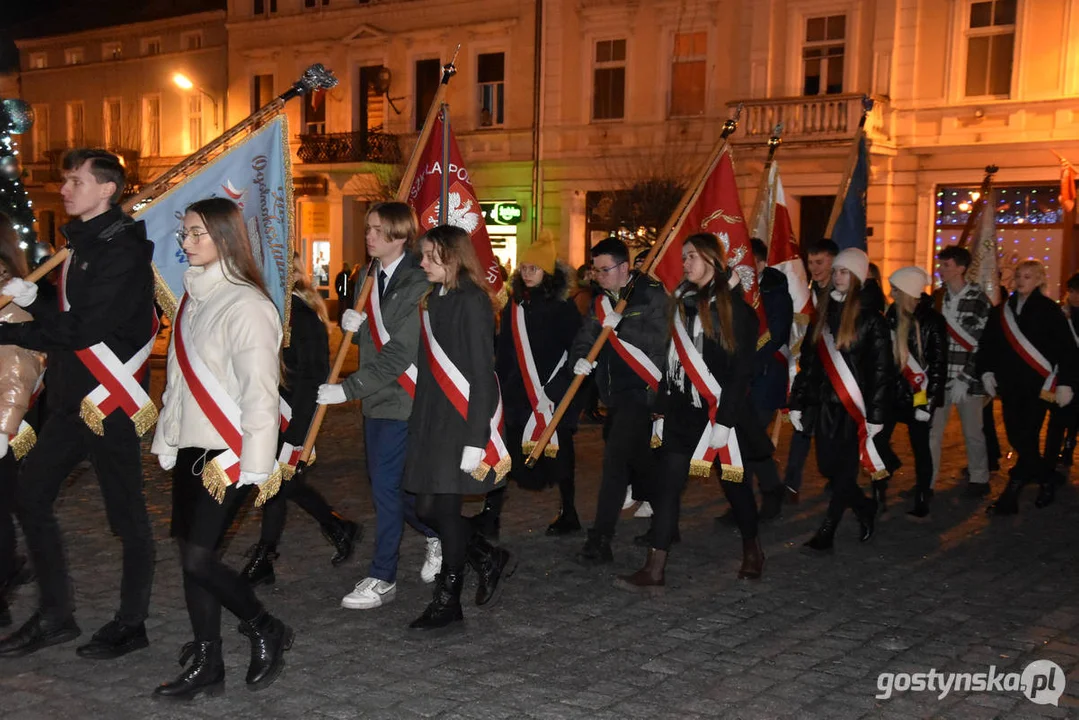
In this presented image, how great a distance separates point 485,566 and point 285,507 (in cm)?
125

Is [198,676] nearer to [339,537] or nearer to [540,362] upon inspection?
[339,537]

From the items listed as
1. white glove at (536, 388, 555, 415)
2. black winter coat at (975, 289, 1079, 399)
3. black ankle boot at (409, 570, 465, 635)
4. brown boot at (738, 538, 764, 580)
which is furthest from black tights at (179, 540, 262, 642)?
black winter coat at (975, 289, 1079, 399)

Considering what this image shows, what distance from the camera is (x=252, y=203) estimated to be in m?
5.73

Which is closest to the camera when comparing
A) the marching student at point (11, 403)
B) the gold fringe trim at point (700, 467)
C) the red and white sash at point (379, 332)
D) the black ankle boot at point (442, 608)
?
the marching student at point (11, 403)

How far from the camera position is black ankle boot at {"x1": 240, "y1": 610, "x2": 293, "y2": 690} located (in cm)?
460

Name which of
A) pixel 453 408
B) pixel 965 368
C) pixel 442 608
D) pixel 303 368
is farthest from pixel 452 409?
pixel 965 368

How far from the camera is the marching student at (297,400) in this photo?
19.2 ft

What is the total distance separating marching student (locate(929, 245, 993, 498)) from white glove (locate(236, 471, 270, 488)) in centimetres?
626

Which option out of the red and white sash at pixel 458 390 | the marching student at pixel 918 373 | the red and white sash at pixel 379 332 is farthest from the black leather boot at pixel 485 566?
the marching student at pixel 918 373

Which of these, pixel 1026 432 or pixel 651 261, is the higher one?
pixel 651 261

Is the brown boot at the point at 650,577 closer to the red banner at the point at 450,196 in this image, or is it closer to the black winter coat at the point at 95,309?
the red banner at the point at 450,196

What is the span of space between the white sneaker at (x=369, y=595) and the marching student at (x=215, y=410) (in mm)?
1271

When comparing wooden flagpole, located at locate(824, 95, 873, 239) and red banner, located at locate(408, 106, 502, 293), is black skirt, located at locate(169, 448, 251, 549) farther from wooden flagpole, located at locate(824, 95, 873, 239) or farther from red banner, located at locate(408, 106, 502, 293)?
wooden flagpole, located at locate(824, 95, 873, 239)

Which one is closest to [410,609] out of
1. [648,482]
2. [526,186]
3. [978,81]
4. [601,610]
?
[601,610]
